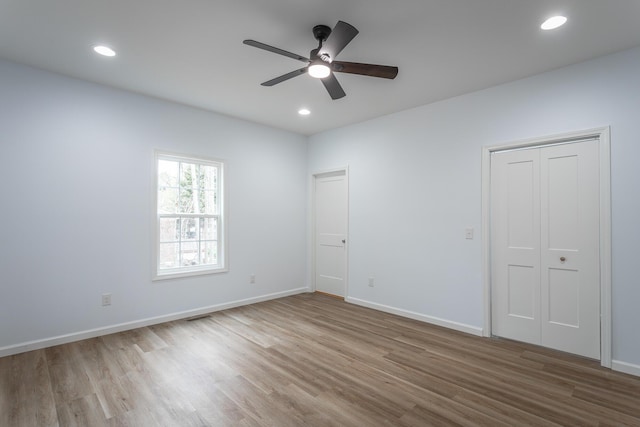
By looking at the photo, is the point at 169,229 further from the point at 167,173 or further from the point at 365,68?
the point at 365,68

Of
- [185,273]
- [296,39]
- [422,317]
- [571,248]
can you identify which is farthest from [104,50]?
[571,248]

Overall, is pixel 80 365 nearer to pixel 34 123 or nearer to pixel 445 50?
pixel 34 123

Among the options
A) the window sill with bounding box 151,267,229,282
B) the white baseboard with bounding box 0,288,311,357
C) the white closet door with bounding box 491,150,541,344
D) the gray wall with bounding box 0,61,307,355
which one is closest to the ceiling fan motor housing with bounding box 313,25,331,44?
the white closet door with bounding box 491,150,541,344

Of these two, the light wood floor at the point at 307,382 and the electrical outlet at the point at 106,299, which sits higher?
the electrical outlet at the point at 106,299

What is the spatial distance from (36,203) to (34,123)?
0.81 m

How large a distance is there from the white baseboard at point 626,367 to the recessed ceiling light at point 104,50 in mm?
5253

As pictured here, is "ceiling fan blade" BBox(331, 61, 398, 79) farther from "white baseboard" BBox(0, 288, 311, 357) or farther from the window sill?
"white baseboard" BBox(0, 288, 311, 357)

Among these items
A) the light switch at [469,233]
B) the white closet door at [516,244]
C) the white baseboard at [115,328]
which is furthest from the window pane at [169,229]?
the white closet door at [516,244]

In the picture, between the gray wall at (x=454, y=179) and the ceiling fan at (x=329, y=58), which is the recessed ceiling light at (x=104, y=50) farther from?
the gray wall at (x=454, y=179)

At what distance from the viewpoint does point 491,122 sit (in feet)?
11.6

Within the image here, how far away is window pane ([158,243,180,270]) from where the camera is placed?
406 centimetres

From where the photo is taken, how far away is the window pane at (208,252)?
445cm

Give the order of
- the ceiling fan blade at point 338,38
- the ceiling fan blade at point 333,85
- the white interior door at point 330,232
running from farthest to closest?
1. the white interior door at point 330,232
2. the ceiling fan blade at point 333,85
3. the ceiling fan blade at point 338,38

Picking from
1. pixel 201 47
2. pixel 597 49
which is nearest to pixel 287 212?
pixel 201 47
